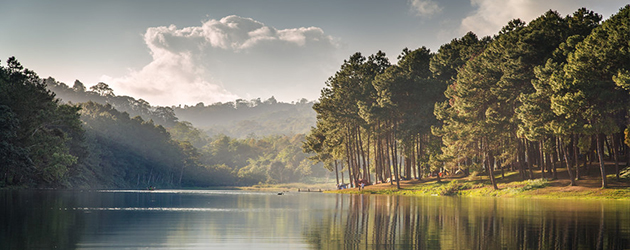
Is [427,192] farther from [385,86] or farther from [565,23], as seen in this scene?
[565,23]

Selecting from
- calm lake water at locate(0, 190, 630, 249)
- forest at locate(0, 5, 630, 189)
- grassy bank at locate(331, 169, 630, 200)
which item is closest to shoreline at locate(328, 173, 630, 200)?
grassy bank at locate(331, 169, 630, 200)

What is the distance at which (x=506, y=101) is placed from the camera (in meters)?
61.7

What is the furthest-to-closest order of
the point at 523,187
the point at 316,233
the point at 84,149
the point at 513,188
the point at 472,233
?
the point at 84,149 → the point at 513,188 → the point at 523,187 → the point at 316,233 → the point at 472,233

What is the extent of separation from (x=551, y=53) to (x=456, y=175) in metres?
28.2

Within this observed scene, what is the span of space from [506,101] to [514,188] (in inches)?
379

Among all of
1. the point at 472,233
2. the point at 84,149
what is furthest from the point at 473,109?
the point at 84,149

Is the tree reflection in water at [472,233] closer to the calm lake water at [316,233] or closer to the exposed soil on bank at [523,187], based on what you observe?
the calm lake water at [316,233]

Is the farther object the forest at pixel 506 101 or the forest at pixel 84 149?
the forest at pixel 84 149

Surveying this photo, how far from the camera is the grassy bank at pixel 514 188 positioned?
50091mm

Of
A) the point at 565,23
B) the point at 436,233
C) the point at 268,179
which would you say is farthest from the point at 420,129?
the point at 268,179

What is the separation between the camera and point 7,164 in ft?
227

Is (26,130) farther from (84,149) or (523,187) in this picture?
(523,187)

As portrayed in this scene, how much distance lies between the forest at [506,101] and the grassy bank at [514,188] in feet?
4.40

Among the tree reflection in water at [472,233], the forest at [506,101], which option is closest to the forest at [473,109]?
the forest at [506,101]
